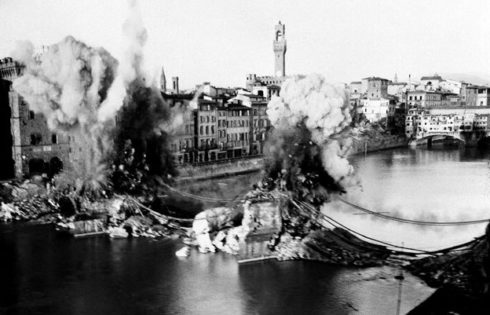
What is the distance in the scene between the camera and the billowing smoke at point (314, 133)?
2988cm

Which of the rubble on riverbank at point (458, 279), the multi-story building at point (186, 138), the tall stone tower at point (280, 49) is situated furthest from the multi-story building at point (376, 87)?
the rubble on riverbank at point (458, 279)

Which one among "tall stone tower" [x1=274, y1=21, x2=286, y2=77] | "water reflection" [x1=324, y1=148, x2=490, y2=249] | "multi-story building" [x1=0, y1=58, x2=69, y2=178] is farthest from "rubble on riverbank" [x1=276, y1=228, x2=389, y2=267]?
"tall stone tower" [x1=274, y1=21, x2=286, y2=77]

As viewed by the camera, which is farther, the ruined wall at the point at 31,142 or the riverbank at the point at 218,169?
the riverbank at the point at 218,169

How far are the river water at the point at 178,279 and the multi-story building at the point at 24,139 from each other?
9.28 m

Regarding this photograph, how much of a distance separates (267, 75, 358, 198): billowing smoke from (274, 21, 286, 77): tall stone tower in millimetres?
58398

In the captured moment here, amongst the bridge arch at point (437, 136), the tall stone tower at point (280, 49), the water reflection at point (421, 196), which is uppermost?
the tall stone tower at point (280, 49)

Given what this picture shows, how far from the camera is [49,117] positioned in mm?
33375

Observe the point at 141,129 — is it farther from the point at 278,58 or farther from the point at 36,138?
the point at 278,58

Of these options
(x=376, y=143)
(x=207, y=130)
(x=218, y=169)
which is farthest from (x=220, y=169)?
(x=376, y=143)

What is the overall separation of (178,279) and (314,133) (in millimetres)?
13791

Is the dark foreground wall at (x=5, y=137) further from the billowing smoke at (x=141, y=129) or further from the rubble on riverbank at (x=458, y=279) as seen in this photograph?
the rubble on riverbank at (x=458, y=279)

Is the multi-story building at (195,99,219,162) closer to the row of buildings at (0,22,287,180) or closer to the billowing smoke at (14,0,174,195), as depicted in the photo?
the row of buildings at (0,22,287,180)

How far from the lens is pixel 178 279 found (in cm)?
1981

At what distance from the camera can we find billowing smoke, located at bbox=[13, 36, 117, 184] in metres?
32.0
